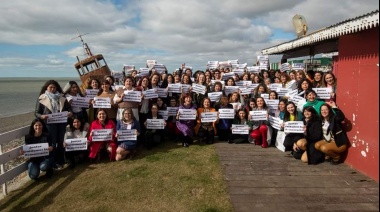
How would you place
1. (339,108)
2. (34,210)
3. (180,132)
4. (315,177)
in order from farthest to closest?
(180,132) → (339,108) → (315,177) → (34,210)

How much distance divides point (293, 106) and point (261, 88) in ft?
4.89

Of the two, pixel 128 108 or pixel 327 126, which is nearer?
pixel 327 126

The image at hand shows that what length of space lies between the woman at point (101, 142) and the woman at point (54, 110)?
2.46 ft

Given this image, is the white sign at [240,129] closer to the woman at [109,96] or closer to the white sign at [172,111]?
the white sign at [172,111]

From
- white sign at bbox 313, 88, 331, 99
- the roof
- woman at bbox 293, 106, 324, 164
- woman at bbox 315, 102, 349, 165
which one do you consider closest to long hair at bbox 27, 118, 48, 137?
woman at bbox 293, 106, 324, 164

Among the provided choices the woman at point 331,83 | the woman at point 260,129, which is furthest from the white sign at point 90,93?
the woman at point 331,83

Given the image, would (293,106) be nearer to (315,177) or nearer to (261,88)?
(261,88)

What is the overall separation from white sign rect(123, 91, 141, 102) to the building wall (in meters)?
5.22

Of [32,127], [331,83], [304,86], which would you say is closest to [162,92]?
[32,127]

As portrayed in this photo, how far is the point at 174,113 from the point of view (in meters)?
9.11

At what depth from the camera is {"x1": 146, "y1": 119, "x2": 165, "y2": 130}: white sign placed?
335 inches

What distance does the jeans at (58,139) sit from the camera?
7.48m

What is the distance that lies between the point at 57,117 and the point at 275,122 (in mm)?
5733

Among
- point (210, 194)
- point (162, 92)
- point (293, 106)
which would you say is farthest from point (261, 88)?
point (210, 194)
